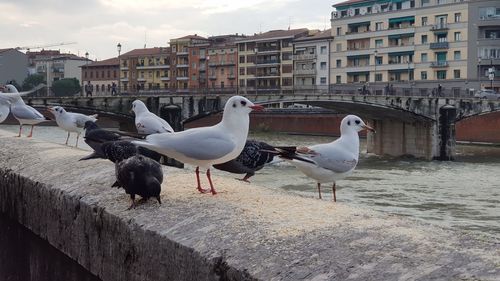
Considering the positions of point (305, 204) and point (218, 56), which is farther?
point (218, 56)

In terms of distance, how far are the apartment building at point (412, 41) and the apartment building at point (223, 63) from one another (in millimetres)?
16984

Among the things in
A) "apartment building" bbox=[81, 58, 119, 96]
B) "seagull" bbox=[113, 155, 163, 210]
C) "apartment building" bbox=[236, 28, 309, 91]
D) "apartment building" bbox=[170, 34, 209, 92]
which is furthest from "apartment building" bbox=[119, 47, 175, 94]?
"seagull" bbox=[113, 155, 163, 210]

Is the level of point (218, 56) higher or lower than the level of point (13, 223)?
higher

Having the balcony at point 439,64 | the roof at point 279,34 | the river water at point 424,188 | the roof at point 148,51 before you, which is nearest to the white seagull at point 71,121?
the river water at point 424,188

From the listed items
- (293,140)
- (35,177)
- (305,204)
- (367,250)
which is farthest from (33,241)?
(293,140)

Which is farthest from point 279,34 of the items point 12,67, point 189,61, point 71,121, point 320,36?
point 71,121

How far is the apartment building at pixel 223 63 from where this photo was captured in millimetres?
95938

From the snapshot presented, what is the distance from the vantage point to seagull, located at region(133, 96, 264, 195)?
421 cm

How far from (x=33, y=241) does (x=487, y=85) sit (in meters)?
69.0

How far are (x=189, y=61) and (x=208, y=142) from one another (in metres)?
98.1

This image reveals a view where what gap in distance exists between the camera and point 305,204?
346 centimetres

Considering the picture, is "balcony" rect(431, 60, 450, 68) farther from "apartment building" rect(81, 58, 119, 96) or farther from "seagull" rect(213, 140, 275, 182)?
"seagull" rect(213, 140, 275, 182)

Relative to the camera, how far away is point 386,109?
49531 millimetres

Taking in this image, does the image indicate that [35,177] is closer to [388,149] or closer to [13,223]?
[13,223]
